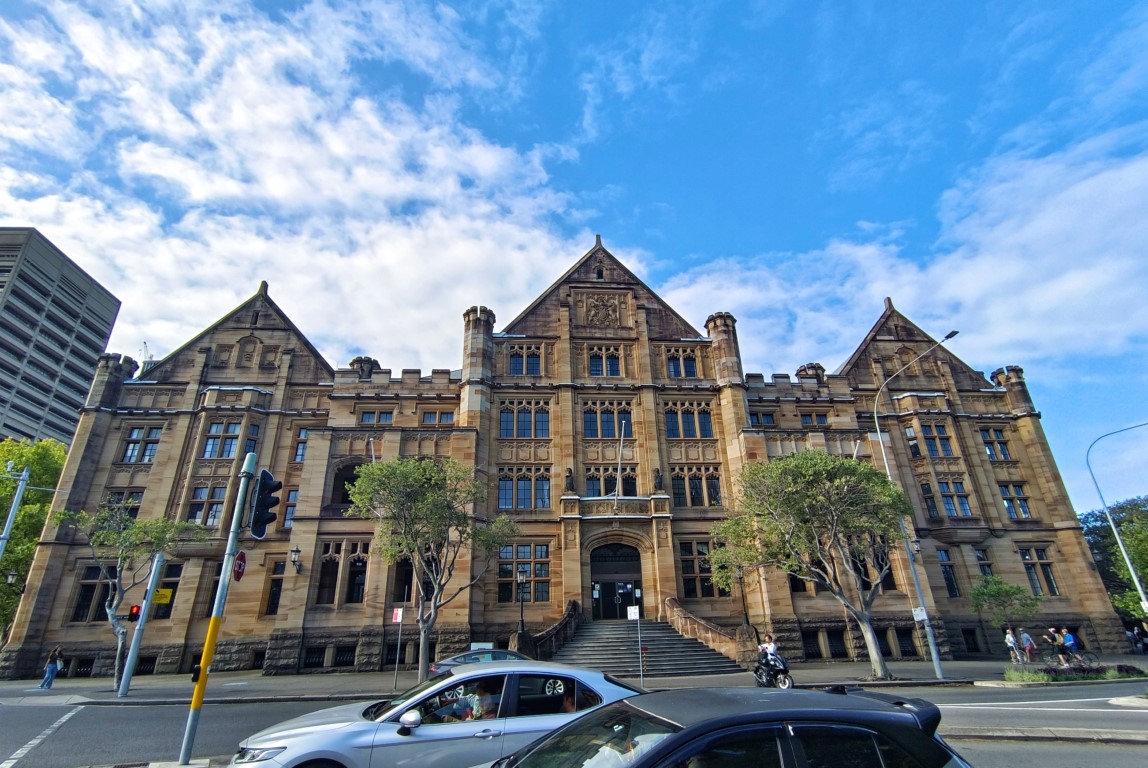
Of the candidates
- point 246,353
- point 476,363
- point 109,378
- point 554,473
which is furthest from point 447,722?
point 109,378

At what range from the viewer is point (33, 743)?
11.3m

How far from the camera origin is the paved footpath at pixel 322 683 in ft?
58.3

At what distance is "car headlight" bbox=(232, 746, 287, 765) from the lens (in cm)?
609

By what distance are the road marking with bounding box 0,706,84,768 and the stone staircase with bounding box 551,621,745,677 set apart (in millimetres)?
14816

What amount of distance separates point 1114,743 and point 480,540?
1916 cm

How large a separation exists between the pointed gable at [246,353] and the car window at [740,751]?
1429 inches

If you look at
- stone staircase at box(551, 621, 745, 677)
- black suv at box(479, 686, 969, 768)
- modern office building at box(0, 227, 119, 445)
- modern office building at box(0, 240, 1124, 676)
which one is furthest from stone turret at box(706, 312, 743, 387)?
modern office building at box(0, 227, 119, 445)

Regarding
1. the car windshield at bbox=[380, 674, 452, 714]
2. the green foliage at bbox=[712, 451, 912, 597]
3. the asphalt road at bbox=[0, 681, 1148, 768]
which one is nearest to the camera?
the car windshield at bbox=[380, 674, 452, 714]

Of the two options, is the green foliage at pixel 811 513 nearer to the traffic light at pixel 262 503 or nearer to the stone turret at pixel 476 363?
the stone turret at pixel 476 363

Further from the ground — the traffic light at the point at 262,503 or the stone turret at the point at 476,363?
the stone turret at the point at 476,363

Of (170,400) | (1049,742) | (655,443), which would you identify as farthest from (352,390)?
(1049,742)

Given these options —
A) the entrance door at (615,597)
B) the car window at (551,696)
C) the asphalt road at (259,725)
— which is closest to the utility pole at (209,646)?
the asphalt road at (259,725)

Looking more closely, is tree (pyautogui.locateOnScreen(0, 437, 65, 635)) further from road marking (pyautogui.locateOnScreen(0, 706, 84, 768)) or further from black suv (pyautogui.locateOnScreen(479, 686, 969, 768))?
black suv (pyautogui.locateOnScreen(479, 686, 969, 768))

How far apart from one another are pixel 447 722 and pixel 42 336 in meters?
99.0
